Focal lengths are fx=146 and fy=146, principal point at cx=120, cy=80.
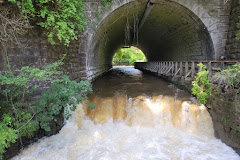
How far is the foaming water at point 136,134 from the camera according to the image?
4.15m

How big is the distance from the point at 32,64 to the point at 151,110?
4.71 meters

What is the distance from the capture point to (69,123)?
5.37 meters

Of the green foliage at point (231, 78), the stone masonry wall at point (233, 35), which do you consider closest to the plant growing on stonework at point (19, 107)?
the green foliage at point (231, 78)

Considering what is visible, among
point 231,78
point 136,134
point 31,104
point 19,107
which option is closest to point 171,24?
point 231,78

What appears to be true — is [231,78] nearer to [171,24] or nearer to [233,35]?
[233,35]

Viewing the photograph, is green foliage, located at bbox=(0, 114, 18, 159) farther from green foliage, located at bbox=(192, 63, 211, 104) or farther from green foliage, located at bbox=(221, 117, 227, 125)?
green foliage, located at bbox=(192, 63, 211, 104)

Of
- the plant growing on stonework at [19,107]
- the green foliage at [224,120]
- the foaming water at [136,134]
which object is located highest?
the plant growing on stonework at [19,107]

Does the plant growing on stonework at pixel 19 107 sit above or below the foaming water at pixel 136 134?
above

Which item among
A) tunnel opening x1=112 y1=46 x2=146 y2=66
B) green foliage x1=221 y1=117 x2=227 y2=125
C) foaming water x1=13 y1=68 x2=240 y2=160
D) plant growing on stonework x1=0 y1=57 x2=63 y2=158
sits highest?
tunnel opening x1=112 y1=46 x2=146 y2=66

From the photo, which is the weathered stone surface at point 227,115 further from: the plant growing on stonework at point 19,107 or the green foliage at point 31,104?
the plant growing on stonework at point 19,107

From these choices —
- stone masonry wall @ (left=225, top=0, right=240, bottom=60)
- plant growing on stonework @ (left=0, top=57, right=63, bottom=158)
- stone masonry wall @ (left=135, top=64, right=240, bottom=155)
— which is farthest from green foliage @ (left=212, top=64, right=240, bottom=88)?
plant growing on stonework @ (left=0, top=57, right=63, bottom=158)

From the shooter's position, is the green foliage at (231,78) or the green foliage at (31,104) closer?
the green foliage at (31,104)

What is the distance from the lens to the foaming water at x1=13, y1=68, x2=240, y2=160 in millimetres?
4151

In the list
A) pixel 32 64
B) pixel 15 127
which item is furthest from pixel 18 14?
pixel 15 127
